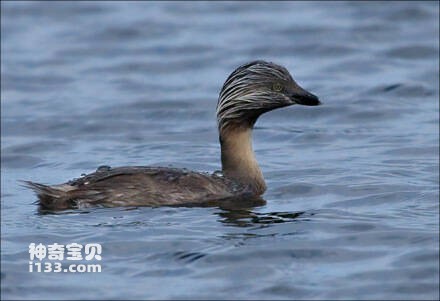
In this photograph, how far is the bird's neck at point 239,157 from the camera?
16750 mm

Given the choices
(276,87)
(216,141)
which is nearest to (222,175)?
(276,87)

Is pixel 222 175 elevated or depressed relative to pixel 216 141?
depressed

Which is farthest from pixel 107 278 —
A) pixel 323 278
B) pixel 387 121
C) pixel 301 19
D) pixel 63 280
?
pixel 301 19

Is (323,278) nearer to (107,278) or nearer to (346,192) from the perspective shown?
(107,278)

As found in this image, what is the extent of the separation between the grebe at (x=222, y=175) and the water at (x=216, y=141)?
0.56ft

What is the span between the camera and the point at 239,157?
16.8 metres

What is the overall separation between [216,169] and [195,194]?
274cm

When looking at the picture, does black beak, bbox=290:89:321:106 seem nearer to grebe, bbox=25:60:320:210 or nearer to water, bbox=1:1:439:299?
grebe, bbox=25:60:320:210

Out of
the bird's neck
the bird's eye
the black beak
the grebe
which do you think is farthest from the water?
the bird's eye

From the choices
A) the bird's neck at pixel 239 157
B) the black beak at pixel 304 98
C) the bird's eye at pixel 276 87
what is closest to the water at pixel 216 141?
the bird's neck at pixel 239 157

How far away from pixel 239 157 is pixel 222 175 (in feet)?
0.91

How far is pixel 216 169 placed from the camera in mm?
18688

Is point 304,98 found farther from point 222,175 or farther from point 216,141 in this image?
point 216,141

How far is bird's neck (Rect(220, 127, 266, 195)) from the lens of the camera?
55.0ft
